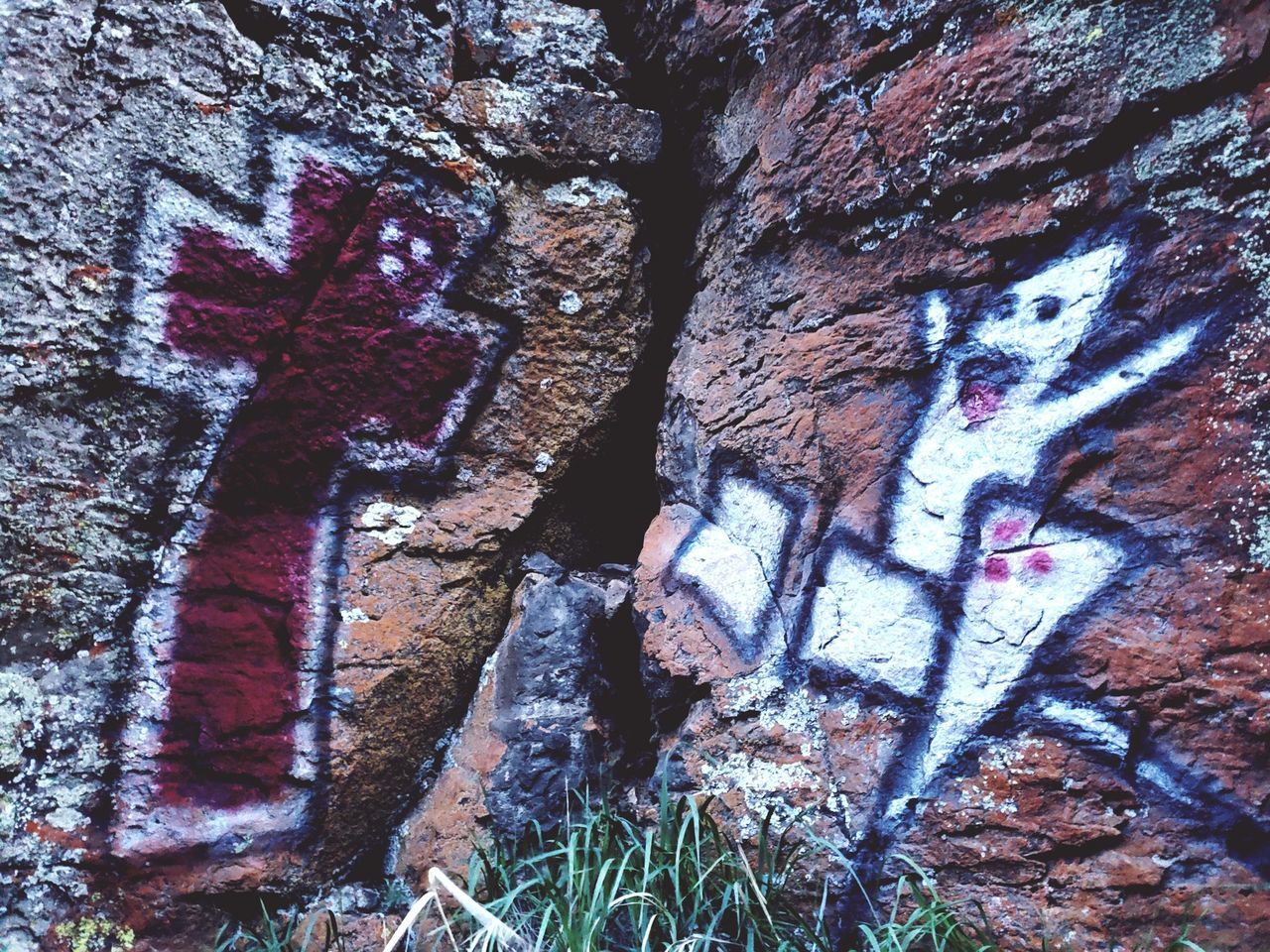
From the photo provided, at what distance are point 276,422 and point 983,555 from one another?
4.74ft

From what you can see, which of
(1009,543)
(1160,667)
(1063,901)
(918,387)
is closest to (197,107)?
(918,387)

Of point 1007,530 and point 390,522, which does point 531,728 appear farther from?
point 1007,530

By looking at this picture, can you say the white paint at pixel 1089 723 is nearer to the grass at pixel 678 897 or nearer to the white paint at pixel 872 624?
the white paint at pixel 872 624

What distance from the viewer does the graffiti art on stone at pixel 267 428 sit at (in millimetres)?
1483

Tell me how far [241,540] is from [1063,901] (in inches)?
66.4

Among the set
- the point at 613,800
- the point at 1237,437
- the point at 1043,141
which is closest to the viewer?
the point at 1237,437

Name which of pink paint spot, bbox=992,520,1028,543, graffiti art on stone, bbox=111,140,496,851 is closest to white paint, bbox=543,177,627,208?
graffiti art on stone, bbox=111,140,496,851

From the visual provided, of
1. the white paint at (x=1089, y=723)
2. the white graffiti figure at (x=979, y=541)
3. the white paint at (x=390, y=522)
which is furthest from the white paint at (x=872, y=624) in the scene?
the white paint at (x=390, y=522)

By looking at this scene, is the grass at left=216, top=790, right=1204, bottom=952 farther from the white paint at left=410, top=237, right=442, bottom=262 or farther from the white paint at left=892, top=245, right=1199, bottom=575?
the white paint at left=410, top=237, right=442, bottom=262

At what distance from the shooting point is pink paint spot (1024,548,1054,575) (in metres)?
1.29

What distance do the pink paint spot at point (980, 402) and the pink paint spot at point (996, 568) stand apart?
0.26m

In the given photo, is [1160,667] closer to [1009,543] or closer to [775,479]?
[1009,543]

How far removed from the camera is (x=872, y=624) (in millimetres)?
1439

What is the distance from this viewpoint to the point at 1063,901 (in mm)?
1235
